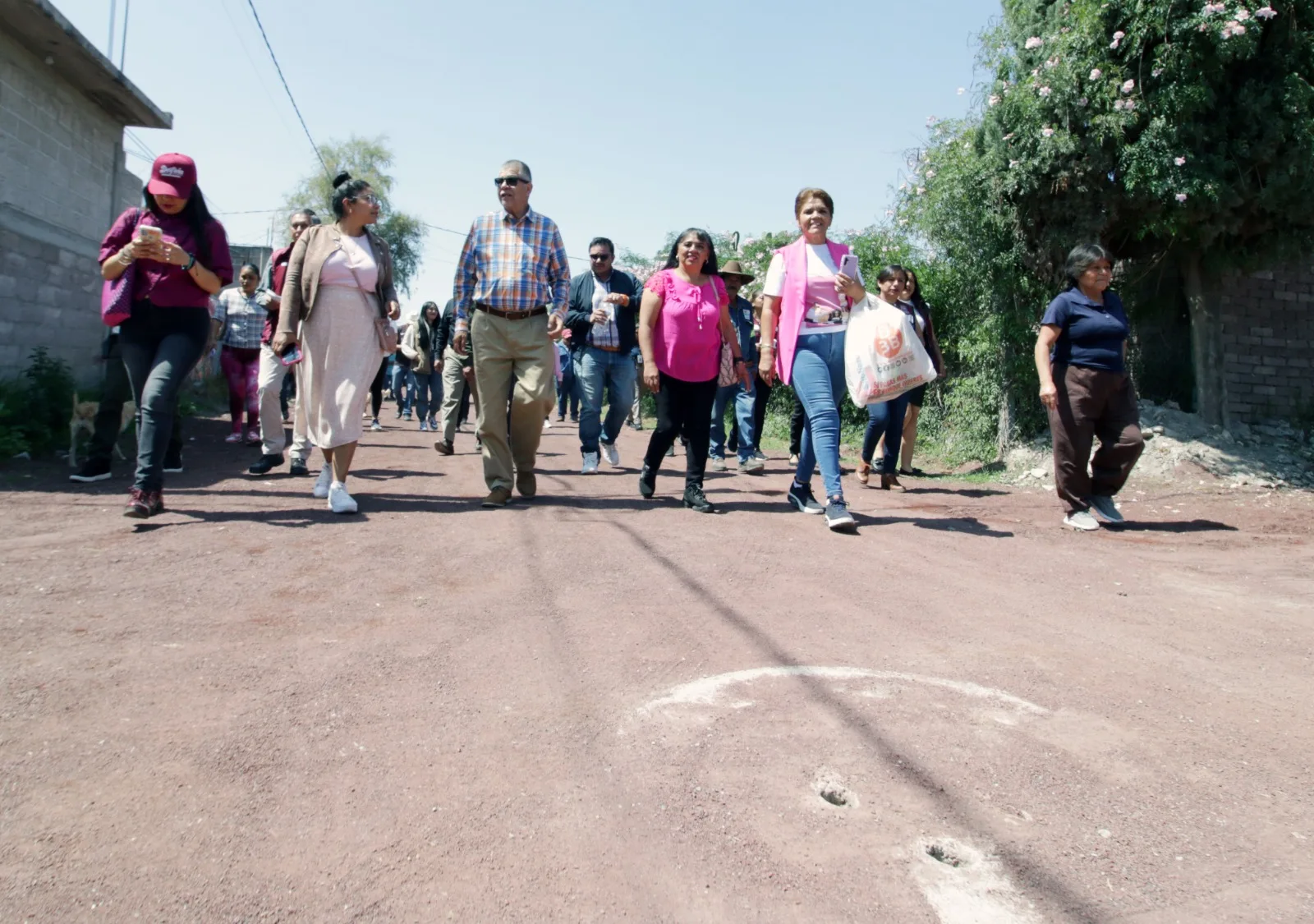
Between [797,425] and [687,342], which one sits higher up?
[687,342]

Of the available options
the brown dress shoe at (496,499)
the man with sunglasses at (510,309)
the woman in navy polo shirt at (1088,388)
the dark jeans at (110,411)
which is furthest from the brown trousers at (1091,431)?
the dark jeans at (110,411)

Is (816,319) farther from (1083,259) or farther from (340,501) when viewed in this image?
(340,501)

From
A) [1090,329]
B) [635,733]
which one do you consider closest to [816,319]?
[1090,329]

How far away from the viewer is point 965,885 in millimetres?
2070

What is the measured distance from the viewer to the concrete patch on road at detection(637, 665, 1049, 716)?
3000 mm

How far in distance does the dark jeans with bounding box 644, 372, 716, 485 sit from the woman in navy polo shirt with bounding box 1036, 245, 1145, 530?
229 cm

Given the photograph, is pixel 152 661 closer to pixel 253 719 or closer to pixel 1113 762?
pixel 253 719

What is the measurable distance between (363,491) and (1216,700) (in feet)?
18.7

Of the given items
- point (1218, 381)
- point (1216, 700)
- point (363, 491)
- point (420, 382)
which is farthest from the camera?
point (420, 382)

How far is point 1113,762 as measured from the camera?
2.67 meters

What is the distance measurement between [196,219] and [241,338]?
11.2ft

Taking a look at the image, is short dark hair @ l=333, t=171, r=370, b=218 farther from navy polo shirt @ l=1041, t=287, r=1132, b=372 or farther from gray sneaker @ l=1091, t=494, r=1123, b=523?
gray sneaker @ l=1091, t=494, r=1123, b=523

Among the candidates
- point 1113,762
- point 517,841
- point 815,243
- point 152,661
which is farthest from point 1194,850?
point 815,243

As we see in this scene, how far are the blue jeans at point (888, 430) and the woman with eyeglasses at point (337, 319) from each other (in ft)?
13.6
